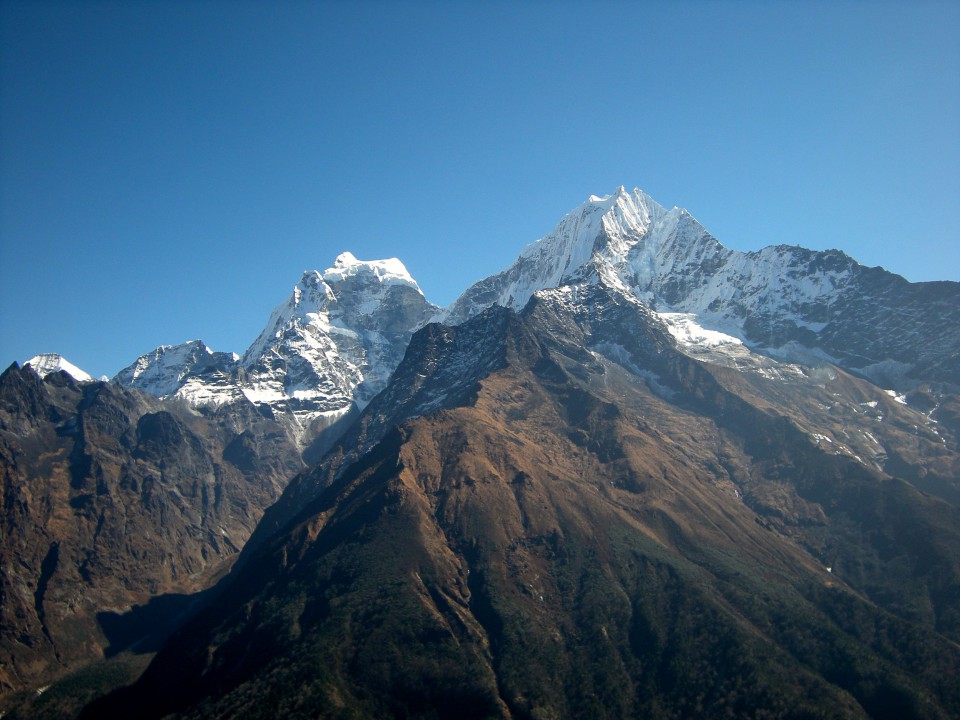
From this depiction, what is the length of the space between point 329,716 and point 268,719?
15.3m

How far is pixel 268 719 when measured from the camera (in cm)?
19800

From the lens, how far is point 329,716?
199625mm
